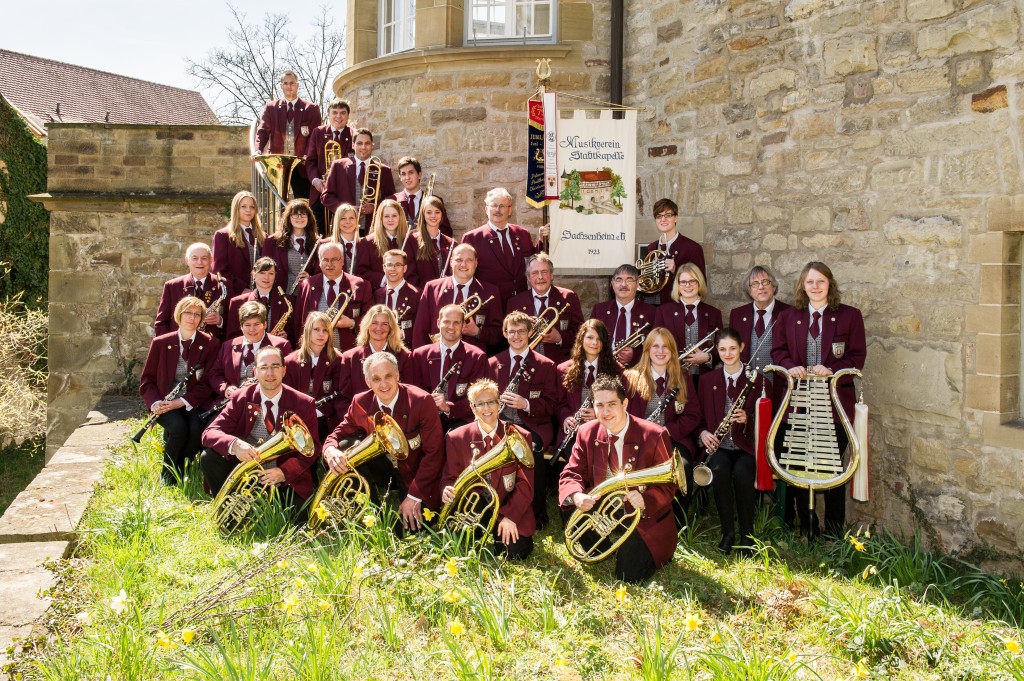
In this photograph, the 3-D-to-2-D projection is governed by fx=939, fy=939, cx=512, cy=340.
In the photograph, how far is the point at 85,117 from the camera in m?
25.3

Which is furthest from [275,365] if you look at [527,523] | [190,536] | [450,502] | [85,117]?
[85,117]

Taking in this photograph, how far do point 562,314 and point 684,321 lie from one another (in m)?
0.92

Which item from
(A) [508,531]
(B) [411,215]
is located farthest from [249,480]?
(B) [411,215]

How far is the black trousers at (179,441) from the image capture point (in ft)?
22.1

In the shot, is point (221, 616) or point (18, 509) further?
point (18, 509)

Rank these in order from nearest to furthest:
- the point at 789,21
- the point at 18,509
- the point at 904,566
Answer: the point at 904,566 < the point at 18,509 < the point at 789,21

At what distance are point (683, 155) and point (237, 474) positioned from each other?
4238mm

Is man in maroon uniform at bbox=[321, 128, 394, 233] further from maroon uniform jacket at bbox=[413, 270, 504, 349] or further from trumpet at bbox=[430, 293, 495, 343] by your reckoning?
trumpet at bbox=[430, 293, 495, 343]

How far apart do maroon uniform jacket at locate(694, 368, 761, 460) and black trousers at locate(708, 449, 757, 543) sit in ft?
0.47

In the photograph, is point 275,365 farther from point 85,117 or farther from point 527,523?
point 85,117

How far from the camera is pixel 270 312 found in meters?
7.62

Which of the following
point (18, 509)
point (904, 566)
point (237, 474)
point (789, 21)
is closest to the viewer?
point (904, 566)

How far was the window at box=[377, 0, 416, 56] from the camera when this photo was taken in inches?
370

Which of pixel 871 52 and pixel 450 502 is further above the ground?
pixel 871 52
